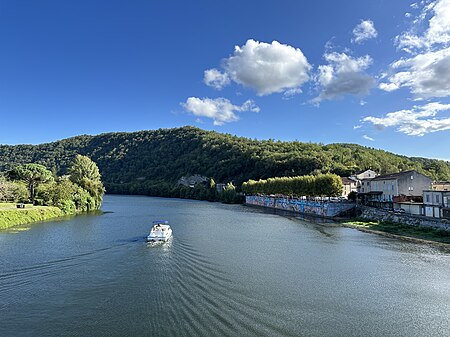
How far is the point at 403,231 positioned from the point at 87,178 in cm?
5042

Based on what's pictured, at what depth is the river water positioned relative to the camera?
37.6 ft

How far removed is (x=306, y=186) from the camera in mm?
60156

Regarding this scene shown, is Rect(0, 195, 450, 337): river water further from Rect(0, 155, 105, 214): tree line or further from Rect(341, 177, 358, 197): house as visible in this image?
Rect(341, 177, 358, 197): house

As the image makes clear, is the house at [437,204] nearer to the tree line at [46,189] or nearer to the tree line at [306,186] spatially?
the tree line at [306,186]

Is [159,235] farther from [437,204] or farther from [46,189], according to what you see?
[46,189]

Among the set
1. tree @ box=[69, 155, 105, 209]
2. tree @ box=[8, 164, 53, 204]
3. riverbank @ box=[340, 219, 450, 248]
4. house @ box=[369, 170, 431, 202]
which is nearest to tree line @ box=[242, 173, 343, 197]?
house @ box=[369, 170, 431, 202]

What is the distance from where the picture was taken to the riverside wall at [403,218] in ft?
100

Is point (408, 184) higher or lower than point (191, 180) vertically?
lower

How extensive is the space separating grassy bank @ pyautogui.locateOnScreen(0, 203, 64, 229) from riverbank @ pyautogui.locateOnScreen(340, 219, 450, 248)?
37.9 m

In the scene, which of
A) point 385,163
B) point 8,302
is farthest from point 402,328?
point 385,163

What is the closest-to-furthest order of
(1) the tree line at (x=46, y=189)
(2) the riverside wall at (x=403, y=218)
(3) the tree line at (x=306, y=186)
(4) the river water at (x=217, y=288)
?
(4) the river water at (x=217, y=288), (2) the riverside wall at (x=403, y=218), (1) the tree line at (x=46, y=189), (3) the tree line at (x=306, y=186)

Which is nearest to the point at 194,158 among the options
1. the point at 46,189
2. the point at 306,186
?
the point at 306,186

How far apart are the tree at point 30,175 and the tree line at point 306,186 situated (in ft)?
147

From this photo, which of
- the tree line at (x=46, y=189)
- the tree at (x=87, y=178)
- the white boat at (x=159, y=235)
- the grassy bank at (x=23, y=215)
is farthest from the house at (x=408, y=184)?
the tree at (x=87, y=178)
